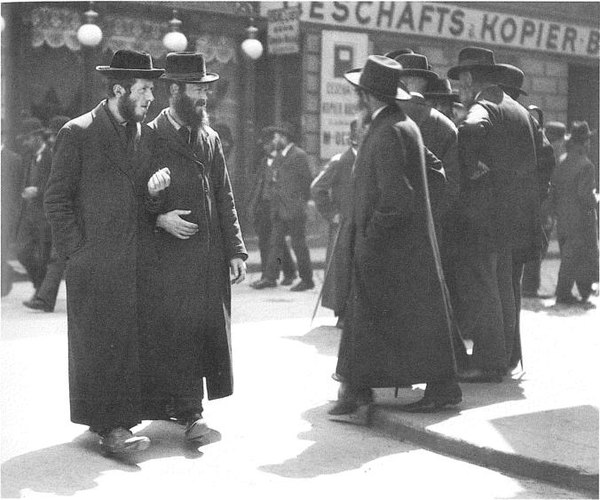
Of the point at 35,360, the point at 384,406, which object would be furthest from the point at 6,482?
the point at 35,360

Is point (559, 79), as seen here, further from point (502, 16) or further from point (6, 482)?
point (6, 482)

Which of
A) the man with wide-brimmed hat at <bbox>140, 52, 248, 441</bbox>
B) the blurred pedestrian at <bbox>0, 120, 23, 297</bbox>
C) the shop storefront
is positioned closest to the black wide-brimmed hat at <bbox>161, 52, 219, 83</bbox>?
the man with wide-brimmed hat at <bbox>140, 52, 248, 441</bbox>

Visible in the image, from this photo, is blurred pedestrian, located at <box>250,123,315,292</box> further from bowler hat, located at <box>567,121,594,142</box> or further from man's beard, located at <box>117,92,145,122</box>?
man's beard, located at <box>117,92,145,122</box>

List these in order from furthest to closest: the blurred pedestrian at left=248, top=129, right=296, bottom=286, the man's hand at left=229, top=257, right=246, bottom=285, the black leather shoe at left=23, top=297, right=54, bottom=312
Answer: the blurred pedestrian at left=248, top=129, right=296, bottom=286, the black leather shoe at left=23, top=297, right=54, bottom=312, the man's hand at left=229, top=257, right=246, bottom=285

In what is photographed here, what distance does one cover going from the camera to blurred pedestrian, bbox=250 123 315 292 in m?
13.7

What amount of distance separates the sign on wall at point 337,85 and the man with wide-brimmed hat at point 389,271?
42.5ft

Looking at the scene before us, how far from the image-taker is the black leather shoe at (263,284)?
45.0 feet

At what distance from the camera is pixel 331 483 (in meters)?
5.17

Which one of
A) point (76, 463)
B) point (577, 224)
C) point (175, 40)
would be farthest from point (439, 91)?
point (175, 40)

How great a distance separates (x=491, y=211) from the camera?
740 centimetres

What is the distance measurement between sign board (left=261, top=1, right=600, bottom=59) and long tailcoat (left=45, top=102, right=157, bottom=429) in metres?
13.2

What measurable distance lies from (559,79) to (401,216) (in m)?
18.7

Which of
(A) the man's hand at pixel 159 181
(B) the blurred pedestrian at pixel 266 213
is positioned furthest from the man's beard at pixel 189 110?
(B) the blurred pedestrian at pixel 266 213

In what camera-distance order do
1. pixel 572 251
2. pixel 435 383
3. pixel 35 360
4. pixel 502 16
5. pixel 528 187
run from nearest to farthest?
pixel 435 383 < pixel 528 187 < pixel 35 360 < pixel 572 251 < pixel 502 16
